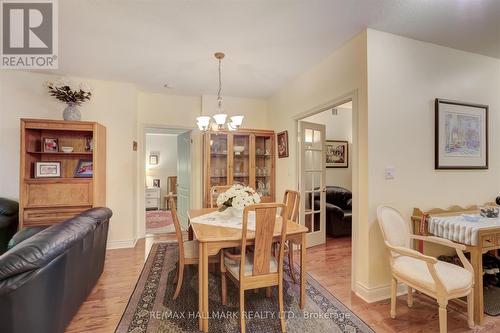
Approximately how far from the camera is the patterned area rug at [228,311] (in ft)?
6.27

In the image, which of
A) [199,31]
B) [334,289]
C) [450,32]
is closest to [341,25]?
[450,32]

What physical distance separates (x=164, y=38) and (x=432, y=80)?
2.88 metres

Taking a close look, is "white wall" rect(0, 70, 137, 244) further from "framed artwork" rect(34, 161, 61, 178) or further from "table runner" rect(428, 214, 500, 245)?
"table runner" rect(428, 214, 500, 245)

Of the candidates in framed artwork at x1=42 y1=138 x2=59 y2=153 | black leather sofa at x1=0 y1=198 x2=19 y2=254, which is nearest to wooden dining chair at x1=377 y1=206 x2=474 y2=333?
framed artwork at x1=42 y1=138 x2=59 y2=153

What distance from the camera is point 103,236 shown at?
2672 mm

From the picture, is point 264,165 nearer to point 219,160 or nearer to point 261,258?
point 219,160

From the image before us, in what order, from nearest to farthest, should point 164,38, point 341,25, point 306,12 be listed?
point 306,12 < point 341,25 < point 164,38

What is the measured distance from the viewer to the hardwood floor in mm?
1939

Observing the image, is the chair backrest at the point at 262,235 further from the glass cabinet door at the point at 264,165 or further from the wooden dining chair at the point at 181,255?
the glass cabinet door at the point at 264,165

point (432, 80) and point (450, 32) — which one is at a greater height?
point (450, 32)

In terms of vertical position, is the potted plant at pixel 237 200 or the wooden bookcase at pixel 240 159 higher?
the wooden bookcase at pixel 240 159

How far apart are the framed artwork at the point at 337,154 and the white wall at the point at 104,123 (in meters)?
3.82

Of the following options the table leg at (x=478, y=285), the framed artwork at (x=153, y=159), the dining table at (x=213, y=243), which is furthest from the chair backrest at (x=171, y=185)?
the table leg at (x=478, y=285)

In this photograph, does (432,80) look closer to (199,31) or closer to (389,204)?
(389,204)
